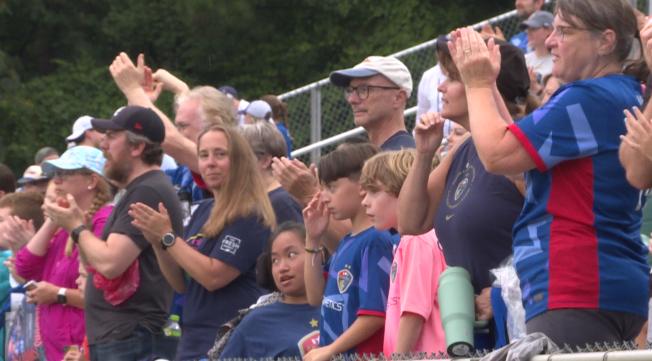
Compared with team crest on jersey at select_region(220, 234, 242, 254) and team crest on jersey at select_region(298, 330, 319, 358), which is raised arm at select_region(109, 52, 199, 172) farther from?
team crest on jersey at select_region(298, 330, 319, 358)

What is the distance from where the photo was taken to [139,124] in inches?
338

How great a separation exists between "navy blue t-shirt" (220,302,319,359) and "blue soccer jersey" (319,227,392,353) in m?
0.42

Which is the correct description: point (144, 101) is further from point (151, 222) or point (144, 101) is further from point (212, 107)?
point (151, 222)

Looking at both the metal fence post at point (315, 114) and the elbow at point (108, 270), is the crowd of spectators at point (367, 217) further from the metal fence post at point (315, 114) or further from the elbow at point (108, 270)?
the metal fence post at point (315, 114)

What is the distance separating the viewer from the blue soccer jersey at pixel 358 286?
6.55 meters

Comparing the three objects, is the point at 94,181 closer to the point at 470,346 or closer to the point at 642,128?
the point at 470,346

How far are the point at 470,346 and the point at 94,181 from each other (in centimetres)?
430

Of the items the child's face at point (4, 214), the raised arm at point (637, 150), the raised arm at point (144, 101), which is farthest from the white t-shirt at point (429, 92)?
the raised arm at point (637, 150)

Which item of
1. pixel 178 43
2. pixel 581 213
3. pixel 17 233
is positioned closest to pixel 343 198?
pixel 581 213

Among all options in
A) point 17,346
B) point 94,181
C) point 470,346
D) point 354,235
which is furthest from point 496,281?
point 17,346

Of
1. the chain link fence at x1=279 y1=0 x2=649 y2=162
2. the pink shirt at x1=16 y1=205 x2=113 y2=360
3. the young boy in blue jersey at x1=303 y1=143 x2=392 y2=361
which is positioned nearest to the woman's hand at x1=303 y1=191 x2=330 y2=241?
the young boy in blue jersey at x1=303 y1=143 x2=392 y2=361

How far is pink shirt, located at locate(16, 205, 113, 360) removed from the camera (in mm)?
9070

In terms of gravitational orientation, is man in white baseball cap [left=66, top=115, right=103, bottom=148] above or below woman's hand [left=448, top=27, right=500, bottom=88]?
below

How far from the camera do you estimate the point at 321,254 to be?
7.08 m
